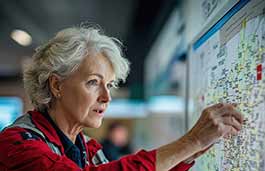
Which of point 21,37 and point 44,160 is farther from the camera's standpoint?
point 21,37

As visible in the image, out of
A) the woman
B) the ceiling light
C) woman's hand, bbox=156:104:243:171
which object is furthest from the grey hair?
the ceiling light

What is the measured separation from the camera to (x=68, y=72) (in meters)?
1.71

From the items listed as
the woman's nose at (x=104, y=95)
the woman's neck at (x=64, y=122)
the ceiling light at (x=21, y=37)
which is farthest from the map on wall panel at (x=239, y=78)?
the ceiling light at (x=21, y=37)

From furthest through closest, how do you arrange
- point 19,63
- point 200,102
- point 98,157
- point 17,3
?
1. point 19,63
2. point 17,3
3. point 200,102
4. point 98,157

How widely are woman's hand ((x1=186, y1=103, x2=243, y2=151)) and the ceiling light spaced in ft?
16.0

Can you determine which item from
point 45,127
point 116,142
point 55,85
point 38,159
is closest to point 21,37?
point 116,142

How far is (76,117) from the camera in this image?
174 centimetres

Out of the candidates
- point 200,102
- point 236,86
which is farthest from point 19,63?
point 236,86

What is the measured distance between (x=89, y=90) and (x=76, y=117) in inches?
4.8

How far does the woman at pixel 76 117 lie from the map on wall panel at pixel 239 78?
3.0 inches

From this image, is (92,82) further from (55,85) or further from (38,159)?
(38,159)

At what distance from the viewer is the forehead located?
5.52 ft

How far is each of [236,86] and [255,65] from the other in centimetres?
19

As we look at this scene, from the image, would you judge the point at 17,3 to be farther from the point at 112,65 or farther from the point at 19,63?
the point at 112,65
